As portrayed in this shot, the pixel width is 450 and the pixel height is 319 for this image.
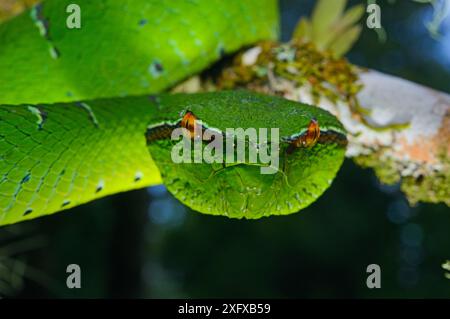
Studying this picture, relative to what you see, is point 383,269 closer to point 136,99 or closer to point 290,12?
point 290,12

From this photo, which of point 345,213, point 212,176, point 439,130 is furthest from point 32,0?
point 345,213

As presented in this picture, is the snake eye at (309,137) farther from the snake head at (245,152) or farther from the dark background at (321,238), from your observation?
the dark background at (321,238)

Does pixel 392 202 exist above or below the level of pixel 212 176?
above

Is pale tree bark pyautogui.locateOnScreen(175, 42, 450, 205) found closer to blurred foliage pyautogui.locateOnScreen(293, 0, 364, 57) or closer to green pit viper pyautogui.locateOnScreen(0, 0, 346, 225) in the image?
blurred foliage pyautogui.locateOnScreen(293, 0, 364, 57)

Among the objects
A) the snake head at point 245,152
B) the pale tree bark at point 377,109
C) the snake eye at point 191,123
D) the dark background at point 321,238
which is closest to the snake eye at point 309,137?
the snake head at point 245,152

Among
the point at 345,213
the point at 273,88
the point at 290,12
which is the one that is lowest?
the point at 273,88

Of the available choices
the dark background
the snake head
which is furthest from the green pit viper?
the dark background
